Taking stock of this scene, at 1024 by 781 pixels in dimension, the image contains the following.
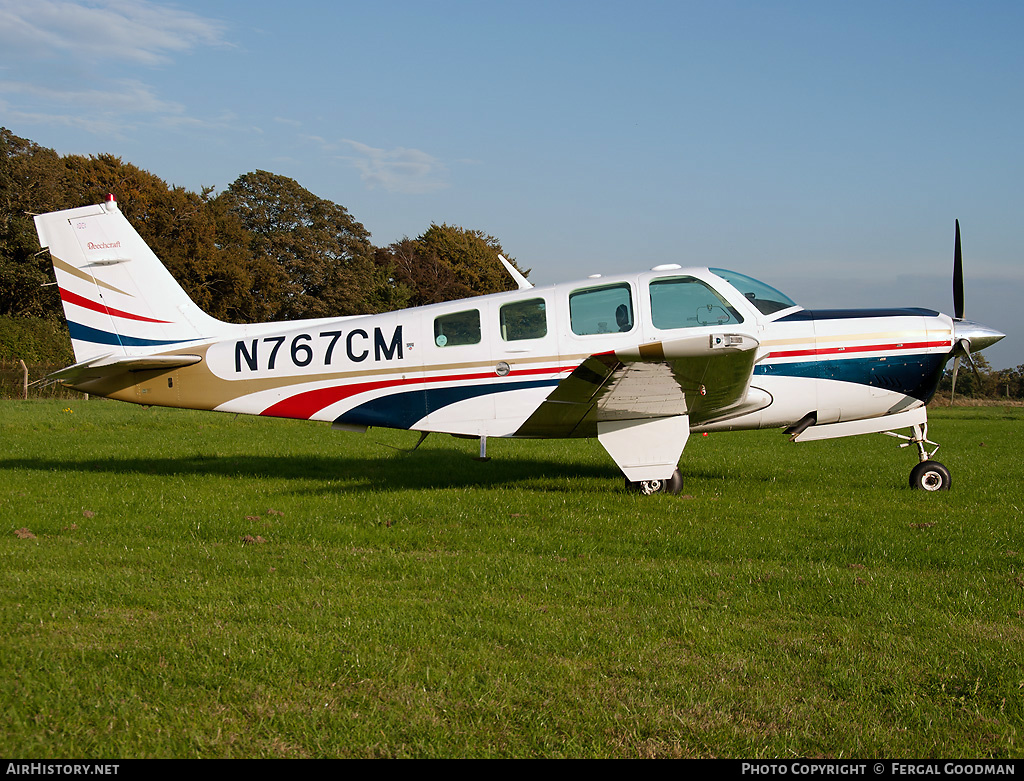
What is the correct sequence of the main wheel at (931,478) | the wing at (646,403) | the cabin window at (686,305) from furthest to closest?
1. the main wheel at (931,478)
2. the cabin window at (686,305)
3. the wing at (646,403)

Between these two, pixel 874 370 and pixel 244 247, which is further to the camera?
pixel 244 247

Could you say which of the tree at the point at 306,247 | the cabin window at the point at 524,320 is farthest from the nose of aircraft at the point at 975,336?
the tree at the point at 306,247

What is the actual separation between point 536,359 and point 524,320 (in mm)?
487

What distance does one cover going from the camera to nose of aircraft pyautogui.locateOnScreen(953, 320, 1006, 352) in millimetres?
8648

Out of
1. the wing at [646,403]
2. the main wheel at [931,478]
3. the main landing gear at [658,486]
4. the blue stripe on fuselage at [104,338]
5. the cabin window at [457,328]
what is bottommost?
the main wheel at [931,478]

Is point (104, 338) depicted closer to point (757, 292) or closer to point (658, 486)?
point (658, 486)

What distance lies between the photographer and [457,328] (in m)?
8.71

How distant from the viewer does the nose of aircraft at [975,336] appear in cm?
865

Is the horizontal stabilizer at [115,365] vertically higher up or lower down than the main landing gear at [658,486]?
higher up

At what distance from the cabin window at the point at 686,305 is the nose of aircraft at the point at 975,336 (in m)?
2.75

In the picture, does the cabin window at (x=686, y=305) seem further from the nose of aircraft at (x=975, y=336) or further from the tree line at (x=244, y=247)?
the tree line at (x=244, y=247)

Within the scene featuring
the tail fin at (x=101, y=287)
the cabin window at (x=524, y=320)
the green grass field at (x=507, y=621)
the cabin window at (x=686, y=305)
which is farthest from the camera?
the tail fin at (x=101, y=287)

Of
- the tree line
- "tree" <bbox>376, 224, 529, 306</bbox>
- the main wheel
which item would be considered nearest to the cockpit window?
the main wheel

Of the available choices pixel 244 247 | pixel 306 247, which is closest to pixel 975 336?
pixel 244 247
